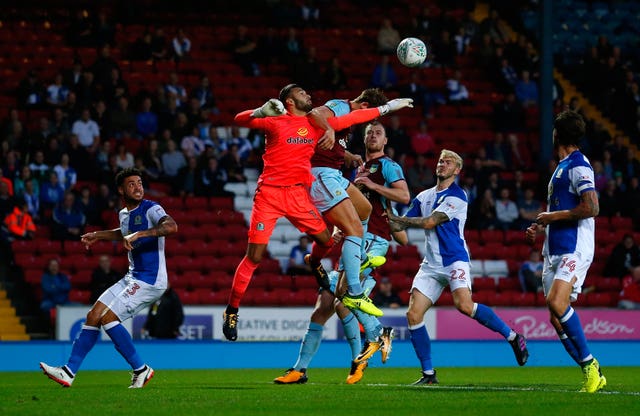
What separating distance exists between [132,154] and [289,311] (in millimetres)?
4643

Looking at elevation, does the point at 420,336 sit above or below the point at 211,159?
below

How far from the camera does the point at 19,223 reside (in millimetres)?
19859

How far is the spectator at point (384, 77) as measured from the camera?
82.3 feet

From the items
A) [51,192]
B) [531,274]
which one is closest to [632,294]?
[531,274]

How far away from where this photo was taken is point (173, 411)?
8.84 m

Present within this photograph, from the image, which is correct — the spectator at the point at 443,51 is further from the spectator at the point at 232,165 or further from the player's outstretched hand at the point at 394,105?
the player's outstretched hand at the point at 394,105

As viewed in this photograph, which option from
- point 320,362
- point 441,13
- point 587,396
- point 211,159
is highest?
point 441,13

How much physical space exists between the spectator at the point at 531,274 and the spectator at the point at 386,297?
2.62 metres

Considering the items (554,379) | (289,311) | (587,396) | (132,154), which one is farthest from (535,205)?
(587,396)

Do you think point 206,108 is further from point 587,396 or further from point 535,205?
point 587,396

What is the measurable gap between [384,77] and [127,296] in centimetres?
1419

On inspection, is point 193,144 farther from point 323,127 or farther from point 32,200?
point 323,127

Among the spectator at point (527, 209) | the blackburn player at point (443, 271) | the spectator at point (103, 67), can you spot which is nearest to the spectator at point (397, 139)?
the spectator at point (527, 209)

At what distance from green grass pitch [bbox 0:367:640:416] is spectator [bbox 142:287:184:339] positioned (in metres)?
4.34
